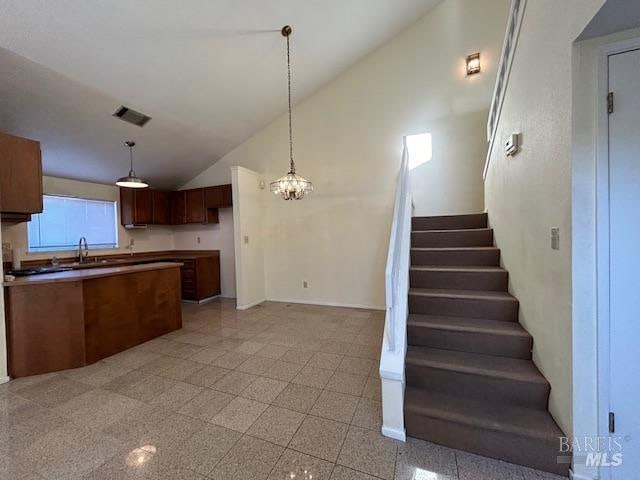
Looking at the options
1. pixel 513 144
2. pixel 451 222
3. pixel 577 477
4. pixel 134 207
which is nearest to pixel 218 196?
pixel 134 207

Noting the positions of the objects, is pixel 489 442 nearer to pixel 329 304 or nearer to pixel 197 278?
pixel 329 304

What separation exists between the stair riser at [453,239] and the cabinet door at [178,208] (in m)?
4.80

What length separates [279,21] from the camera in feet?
10.3

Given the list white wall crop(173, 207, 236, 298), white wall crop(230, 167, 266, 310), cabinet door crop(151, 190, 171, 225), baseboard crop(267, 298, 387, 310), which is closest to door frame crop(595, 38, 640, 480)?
baseboard crop(267, 298, 387, 310)

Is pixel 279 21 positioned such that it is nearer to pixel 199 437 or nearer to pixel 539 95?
pixel 539 95

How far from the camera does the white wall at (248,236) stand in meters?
4.59

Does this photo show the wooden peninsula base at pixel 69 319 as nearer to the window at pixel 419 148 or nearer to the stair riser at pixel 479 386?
the stair riser at pixel 479 386

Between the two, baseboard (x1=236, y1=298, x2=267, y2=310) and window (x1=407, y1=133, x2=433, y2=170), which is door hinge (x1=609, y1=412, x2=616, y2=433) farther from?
baseboard (x1=236, y1=298, x2=267, y2=310)

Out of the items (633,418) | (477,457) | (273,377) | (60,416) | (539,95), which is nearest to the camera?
(633,418)

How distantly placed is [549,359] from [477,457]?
723 mm

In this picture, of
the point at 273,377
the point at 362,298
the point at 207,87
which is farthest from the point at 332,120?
the point at 273,377

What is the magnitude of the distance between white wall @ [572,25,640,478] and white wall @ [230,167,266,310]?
13.9 ft

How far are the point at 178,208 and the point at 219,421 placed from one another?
492 cm

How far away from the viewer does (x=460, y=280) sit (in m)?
2.49
